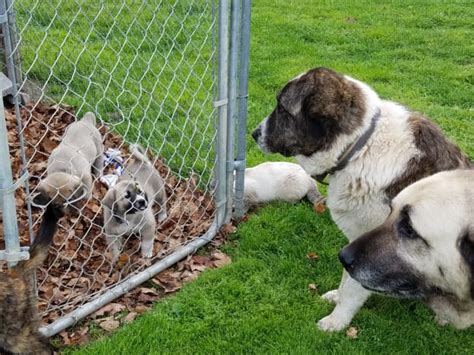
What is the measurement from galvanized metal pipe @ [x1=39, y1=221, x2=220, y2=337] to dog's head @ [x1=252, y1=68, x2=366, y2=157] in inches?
44.2

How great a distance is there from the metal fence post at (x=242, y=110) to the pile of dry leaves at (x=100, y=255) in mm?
273

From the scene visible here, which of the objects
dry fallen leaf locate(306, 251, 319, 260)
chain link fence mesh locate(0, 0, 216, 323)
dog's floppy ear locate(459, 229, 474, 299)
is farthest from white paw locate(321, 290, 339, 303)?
dog's floppy ear locate(459, 229, 474, 299)

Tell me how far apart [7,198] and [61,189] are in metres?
1.35

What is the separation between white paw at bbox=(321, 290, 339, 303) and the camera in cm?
401

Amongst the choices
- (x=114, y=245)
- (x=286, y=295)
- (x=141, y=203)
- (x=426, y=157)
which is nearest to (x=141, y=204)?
(x=141, y=203)

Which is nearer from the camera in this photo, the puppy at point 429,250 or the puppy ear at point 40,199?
the puppy at point 429,250

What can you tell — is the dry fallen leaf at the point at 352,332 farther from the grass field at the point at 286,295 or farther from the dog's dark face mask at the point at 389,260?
the dog's dark face mask at the point at 389,260

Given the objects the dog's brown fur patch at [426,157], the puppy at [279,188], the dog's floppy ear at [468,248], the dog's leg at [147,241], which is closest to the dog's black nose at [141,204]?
the dog's leg at [147,241]

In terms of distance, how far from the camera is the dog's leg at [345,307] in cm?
367

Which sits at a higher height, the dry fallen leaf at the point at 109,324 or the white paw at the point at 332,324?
the dry fallen leaf at the point at 109,324

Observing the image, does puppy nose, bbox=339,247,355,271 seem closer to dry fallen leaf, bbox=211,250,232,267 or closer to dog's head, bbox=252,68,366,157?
dog's head, bbox=252,68,366,157

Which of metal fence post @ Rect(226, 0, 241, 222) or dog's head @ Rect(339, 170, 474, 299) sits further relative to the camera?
metal fence post @ Rect(226, 0, 241, 222)

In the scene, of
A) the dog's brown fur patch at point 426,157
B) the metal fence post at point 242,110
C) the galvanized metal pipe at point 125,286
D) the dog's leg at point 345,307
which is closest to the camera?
the dog's brown fur patch at point 426,157

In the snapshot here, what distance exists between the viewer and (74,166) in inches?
186
